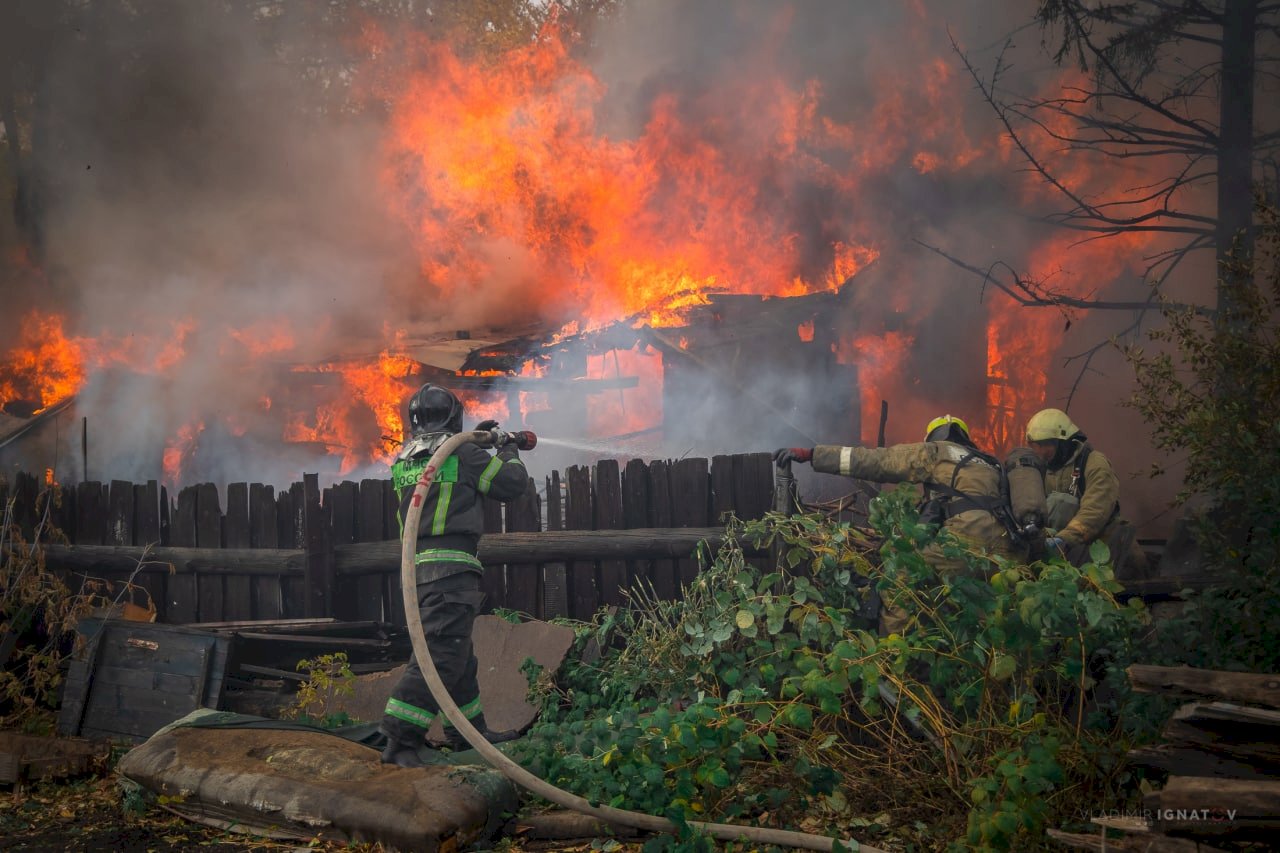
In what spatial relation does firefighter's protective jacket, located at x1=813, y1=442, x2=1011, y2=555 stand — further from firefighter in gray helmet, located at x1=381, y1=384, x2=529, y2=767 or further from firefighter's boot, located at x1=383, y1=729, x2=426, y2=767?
firefighter's boot, located at x1=383, y1=729, x2=426, y2=767

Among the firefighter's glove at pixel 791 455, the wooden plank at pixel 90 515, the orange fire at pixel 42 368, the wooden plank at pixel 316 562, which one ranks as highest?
the orange fire at pixel 42 368

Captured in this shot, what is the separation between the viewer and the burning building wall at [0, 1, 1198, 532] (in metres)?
15.9

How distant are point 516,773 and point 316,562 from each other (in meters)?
3.55

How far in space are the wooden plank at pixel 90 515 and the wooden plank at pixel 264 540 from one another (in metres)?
1.57

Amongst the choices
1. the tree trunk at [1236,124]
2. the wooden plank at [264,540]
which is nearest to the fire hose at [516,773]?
the wooden plank at [264,540]

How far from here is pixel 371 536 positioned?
7.55 meters

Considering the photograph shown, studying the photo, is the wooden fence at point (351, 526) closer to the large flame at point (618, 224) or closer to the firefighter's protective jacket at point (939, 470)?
the firefighter's protective jacket at point (939, 470)

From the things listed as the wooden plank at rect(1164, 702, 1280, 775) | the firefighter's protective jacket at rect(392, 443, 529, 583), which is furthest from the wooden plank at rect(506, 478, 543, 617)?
the wooden plank at rect(1164, 702, 1280, 775)

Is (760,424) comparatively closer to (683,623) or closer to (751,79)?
(751,79)

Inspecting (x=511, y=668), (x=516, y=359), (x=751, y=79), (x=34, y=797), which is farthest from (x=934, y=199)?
(x=34, y=797)

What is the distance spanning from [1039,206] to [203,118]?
53.7ft

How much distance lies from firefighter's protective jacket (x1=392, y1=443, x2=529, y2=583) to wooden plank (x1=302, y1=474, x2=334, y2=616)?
6.08 feet

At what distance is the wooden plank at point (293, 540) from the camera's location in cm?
767

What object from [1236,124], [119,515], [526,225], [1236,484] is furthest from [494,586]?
[526,225]
